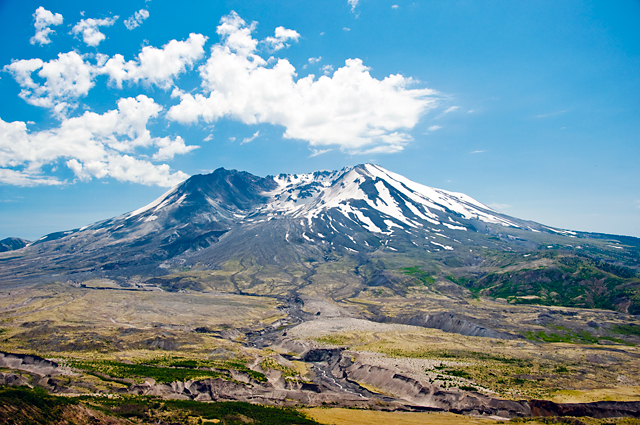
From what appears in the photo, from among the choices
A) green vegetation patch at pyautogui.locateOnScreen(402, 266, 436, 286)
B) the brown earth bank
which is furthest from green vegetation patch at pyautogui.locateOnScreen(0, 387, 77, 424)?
green vegetation patch at pyautogui.locateOnScreen(402, 266, 436, 286)

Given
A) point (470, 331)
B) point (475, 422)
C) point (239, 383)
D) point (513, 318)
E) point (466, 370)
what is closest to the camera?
point (475, 422)

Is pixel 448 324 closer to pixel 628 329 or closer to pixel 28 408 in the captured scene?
pixel 628 329

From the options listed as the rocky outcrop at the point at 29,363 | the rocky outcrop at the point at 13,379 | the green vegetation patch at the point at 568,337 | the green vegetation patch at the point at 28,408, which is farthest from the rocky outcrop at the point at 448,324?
the rocky outcrop at the point at 13,379

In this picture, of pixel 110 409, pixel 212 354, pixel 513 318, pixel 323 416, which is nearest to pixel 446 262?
pixel 513 318

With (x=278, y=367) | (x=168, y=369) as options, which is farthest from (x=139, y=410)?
(x=278, y=367)

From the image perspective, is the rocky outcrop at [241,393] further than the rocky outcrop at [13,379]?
Yes

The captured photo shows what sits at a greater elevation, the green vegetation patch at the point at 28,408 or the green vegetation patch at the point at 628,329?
the green vegetation patch at the point at 28,408

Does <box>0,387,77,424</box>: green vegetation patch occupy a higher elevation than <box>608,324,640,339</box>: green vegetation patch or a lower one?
higher

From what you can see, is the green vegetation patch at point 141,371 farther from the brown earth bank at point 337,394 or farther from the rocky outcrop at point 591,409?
the rocky outcrop at point 591,409

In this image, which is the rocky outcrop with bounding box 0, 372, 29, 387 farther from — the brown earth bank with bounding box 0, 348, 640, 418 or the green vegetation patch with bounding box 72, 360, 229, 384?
the green vegetation patch with bounding box 72, 360, 229, 384

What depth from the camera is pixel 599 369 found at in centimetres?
5791

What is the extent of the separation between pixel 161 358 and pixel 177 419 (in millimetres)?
34831

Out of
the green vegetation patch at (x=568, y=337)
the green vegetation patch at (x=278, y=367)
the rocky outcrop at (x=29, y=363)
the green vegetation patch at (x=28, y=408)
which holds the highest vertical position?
the green vegetation patch at (x=28, y=408)

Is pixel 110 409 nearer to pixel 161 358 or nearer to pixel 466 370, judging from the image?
pixel 161 358
